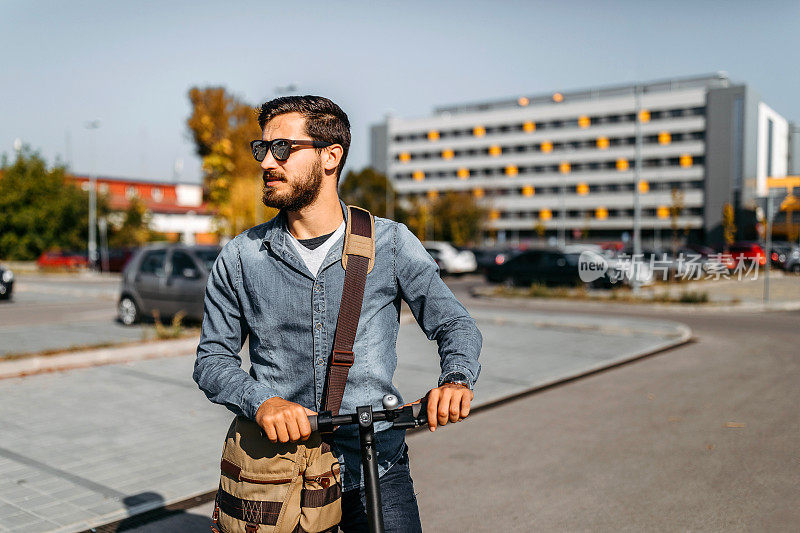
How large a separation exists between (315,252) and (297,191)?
19 centimetres

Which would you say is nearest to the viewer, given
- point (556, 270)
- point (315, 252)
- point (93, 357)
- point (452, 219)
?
point (315, 252)

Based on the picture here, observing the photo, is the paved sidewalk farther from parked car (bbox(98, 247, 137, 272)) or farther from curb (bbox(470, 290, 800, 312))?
parked car (bbox(98, 247, 137, 272))

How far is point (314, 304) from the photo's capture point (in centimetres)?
211

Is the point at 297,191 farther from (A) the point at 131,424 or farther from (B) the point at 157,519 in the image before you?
(A) the point at 131,424

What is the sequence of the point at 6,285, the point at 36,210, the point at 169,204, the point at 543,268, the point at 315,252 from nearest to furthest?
1. the point at 315,252
2. the point at 6,285
3. the point at 543,268
4. the point at 36,210
5. the point at 169,204

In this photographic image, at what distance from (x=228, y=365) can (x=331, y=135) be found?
2.44 feet

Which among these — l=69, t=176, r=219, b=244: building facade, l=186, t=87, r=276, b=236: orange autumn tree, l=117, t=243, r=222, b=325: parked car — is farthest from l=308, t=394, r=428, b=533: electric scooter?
l=69, t=176, r=219, b=244: building facade

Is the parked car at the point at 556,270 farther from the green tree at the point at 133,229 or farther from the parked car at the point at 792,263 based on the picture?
the green tree at the point at 133,229

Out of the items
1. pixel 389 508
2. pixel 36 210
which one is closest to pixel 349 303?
pixel 389 508

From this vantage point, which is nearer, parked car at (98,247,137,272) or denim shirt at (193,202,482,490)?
denim shirt at (193,202,482,490)

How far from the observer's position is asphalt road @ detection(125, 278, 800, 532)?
170 inches

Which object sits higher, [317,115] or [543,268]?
[317,115]

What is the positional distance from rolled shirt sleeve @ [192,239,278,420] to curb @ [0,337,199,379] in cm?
771

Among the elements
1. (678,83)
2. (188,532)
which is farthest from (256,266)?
(678,83)
